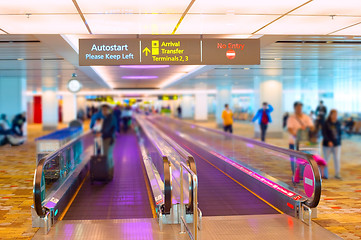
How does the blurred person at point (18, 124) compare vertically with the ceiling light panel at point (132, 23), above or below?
below

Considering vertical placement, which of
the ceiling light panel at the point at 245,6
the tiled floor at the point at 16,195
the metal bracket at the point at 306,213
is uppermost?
the ceiling light panel at the point at 245,6

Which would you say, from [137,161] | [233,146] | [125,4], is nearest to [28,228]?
[125,4]

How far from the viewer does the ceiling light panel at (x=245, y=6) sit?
20.0 ft

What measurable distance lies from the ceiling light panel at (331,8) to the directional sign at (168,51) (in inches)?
87.3

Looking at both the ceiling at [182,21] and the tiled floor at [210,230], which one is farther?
the ceiling at [182,21]

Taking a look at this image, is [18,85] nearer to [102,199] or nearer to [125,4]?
[102,199]

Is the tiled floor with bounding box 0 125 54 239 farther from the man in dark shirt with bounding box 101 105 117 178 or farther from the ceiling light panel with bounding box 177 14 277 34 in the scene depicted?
the ceiling light panel with bounding box 177 14 277 34

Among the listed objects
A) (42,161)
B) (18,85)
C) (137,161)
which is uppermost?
(18,85)

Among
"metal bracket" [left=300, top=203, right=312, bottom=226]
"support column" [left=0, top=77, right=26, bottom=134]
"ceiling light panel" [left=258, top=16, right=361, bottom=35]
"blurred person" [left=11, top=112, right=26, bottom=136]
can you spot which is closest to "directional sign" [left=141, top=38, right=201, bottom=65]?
Result: "ceiling light panel" [left=258, top=16, right=361, bottom=35]

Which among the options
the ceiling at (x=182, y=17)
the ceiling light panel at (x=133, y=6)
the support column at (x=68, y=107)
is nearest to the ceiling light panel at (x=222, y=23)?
the ceiling at (x=182, y=17)

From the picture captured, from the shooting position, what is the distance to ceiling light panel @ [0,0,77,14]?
602cm

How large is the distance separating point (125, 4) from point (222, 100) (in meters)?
26.5

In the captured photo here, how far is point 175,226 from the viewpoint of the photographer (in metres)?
6.04

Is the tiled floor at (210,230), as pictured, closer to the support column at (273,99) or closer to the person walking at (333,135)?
the person walking at (333,135)
